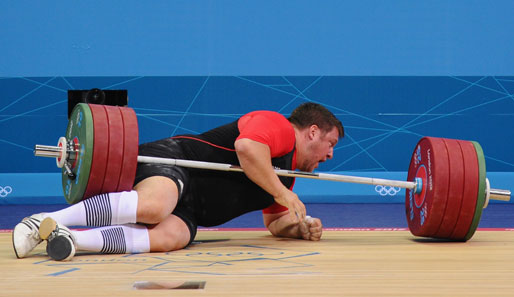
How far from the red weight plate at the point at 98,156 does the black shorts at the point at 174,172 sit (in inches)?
7.0

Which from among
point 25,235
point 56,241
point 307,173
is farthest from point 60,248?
point 307,173

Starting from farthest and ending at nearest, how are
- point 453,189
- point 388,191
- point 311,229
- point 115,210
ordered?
point 388,191 < point 311,229 < point 453,189 < point 115,210

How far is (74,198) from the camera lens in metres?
2.08

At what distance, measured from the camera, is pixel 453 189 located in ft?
7.52

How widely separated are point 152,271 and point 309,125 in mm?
933

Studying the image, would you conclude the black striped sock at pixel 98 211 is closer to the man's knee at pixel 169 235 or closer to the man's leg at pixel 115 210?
the man's leg at pixel 115 210

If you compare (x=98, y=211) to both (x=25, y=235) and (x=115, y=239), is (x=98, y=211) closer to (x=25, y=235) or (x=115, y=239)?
(x=115, y=239)

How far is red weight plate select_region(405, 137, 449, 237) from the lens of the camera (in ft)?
7.53

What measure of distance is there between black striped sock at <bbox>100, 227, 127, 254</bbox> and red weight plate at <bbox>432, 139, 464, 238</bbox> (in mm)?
1172

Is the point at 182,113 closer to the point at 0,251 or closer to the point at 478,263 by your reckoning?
the point at 0,251

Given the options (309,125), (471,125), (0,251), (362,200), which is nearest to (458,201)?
(309,125)

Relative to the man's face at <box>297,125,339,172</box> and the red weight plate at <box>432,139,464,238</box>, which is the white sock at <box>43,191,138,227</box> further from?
the red weight plate at <box>432,139,464,238</box>

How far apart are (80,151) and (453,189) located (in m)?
1.33

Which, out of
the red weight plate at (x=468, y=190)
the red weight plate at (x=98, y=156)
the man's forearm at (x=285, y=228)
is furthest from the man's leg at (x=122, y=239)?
the red weight plate at (x=468, y=190)
